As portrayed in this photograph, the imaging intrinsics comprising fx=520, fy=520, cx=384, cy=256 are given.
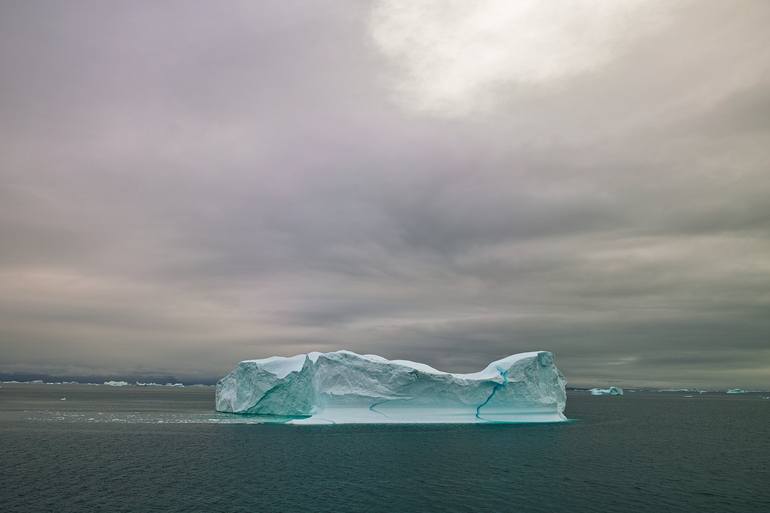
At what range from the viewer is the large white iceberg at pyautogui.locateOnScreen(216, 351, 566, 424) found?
4553 centimetres

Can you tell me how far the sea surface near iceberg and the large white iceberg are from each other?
10.6 ft

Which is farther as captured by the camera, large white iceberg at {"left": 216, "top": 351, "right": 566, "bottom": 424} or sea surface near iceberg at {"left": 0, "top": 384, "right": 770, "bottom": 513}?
large white iceberg at {"left": 216, "top": 351, "right": 566, "bottom": 424}

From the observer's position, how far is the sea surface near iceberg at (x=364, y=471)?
66.1ft

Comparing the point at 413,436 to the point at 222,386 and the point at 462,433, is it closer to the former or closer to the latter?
the point at 462,433

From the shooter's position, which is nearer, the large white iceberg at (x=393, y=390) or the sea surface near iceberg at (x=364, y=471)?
the sea surface near iceberg at (x=364, y=471)

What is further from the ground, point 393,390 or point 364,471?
point 393,390

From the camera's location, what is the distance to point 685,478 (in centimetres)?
2623

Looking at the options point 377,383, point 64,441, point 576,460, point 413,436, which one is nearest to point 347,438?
point 413,436

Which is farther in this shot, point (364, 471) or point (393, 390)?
point (393, 390)

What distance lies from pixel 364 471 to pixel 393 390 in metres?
19.6

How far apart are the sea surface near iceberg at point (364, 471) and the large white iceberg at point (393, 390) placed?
3.22 meters

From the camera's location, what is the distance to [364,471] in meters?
26.1

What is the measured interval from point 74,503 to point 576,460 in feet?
84.0

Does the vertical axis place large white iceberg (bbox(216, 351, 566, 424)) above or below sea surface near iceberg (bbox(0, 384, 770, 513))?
above
